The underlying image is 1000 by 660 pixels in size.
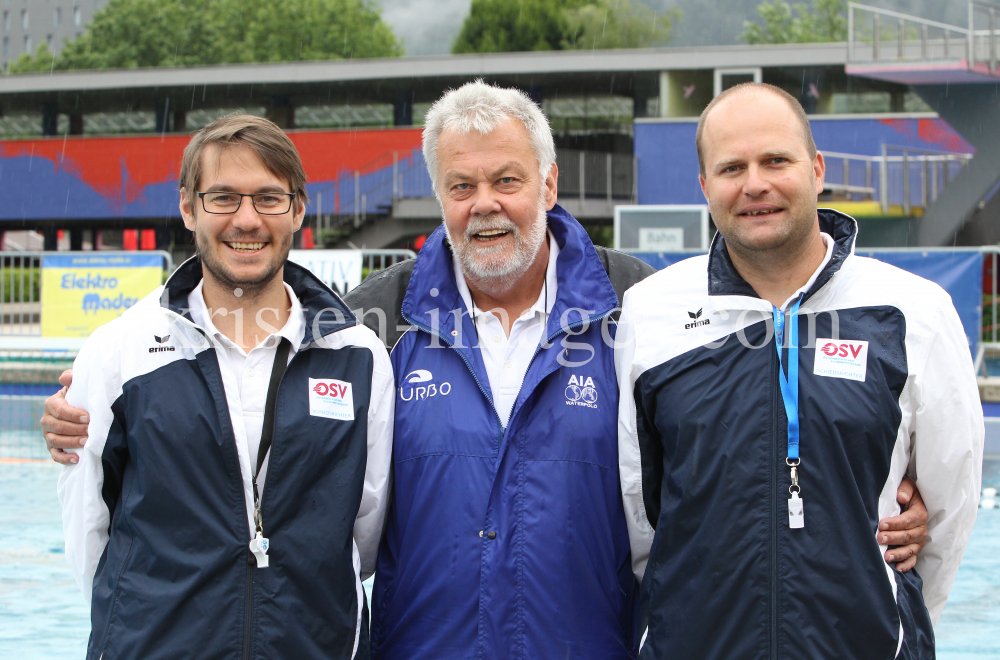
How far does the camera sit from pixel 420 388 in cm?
261

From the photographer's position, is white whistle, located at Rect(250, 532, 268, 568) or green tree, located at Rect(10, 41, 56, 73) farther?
green tree, located at Rect(10, 41, 56, 73)

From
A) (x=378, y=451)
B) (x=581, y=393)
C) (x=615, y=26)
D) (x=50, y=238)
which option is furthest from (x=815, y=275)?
(x=615, y=26)

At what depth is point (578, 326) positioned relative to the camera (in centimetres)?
263

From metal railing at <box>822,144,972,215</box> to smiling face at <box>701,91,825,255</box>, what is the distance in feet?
52.3

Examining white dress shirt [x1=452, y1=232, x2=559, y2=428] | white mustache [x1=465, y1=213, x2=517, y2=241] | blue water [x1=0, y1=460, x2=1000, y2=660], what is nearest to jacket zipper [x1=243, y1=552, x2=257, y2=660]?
white dress shirt [x1=452, y1=232, x2=559, y2=428]

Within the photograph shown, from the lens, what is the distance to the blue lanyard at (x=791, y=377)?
2113mm

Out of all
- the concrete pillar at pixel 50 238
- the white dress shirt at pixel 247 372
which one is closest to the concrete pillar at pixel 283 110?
the concrete pillar at pixel 50 238

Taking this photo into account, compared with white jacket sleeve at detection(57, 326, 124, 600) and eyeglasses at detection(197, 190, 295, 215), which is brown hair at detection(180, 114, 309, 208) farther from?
white jacket sleeve at detection(57, 326, 124, 600)

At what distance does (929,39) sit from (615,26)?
48.4 meters

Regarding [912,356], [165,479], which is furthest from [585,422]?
[165,479]

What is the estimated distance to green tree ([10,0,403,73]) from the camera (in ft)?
186

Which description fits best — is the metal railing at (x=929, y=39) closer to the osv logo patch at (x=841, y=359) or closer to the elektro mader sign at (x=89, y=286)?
the elektro mader sign at (x=89, y=286)

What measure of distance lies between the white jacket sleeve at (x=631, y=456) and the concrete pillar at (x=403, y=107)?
78.1ft

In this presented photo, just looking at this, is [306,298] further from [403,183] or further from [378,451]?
[403,183]
